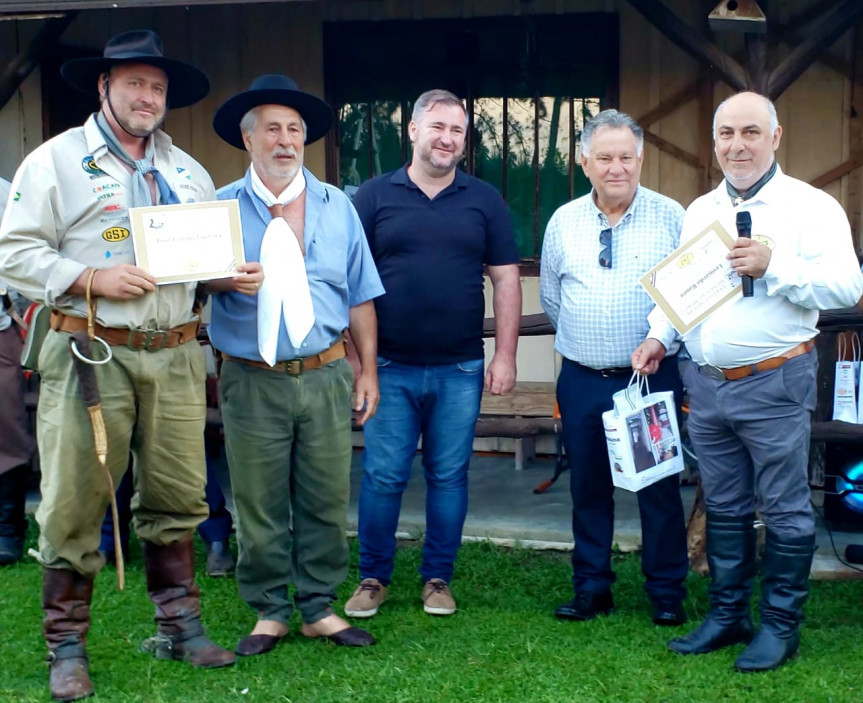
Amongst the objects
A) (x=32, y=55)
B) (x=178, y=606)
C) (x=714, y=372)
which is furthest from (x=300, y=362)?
(x=32, y=55)

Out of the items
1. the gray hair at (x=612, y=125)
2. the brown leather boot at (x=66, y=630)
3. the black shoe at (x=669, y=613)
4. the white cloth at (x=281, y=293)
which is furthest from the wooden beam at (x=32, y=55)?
the black shoe at (x=669, y=613)

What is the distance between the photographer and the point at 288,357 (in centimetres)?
403

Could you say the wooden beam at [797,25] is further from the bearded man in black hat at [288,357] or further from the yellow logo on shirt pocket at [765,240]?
the bearded man in black hat at [288,357]

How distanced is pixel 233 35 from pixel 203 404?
14.1 feet

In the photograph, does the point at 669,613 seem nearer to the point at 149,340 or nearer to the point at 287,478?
the point at 287,478

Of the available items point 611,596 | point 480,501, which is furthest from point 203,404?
point 480,501

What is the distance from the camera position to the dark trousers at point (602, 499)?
4.39 metres

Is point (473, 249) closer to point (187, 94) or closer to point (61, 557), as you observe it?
point (187, 94)

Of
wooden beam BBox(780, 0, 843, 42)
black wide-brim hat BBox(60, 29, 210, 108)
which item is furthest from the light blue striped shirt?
wooden beam BBox(780, 0, 843, 42)

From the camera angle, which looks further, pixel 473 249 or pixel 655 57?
pixel 655 57

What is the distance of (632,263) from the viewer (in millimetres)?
4281

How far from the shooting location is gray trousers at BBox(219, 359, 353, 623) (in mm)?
4074

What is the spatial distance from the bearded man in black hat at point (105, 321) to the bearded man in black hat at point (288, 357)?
0.16 m

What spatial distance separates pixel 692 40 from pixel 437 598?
305 cm
